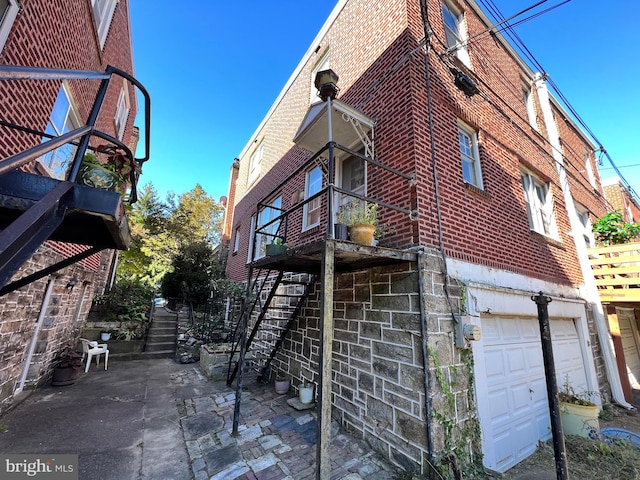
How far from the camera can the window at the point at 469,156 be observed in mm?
5324

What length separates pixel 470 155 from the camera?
552 centimetres

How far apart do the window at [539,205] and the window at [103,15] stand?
1106 centimetres

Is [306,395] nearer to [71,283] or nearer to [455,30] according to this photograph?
[71,283]

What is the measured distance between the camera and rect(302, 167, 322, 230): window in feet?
22.0

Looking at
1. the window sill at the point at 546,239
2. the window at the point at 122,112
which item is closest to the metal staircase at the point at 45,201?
the window sill at the point at 546,239

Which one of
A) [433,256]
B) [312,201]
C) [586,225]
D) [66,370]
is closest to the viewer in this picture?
[433,256]

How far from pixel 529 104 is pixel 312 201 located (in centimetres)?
789

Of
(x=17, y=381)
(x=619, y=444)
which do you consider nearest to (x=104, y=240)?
(x=17, y=381)

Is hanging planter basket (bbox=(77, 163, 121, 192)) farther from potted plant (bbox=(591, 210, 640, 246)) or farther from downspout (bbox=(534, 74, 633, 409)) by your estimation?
potted plant (bbox=(591, 210, 640, 246))

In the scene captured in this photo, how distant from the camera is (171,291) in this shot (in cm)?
1304

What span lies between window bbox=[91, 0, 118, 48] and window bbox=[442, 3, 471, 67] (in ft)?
26.4

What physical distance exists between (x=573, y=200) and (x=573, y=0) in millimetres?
6717

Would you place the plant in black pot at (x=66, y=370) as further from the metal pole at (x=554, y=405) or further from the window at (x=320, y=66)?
the window at (x=320, y=66)

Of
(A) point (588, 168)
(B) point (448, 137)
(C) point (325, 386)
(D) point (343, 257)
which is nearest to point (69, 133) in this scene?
(C) point (325, 386)
